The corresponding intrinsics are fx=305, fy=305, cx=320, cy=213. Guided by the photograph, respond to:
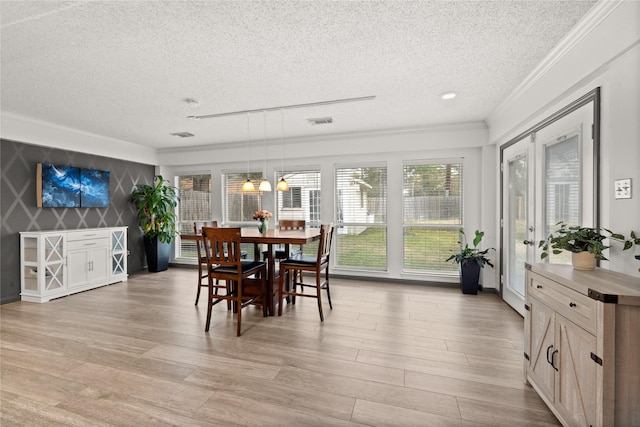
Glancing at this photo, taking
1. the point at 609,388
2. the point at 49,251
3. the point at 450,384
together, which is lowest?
the point at 450,384

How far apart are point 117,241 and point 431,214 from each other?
5294 mm

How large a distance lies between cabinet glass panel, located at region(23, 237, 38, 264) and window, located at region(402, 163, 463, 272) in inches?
211

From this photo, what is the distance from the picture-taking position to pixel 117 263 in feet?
17.0

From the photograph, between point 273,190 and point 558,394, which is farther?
point 273,190

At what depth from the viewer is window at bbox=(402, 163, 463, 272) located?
4.84 m

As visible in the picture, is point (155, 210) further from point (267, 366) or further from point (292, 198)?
point (267, 366)

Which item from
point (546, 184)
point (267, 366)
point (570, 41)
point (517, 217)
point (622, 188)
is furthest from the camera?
point (517, 217)

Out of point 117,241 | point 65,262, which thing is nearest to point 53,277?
point 65,262

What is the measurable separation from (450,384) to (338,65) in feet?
8.64

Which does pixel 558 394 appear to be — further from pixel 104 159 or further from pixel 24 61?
pixel 104 159

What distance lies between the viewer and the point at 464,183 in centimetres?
474

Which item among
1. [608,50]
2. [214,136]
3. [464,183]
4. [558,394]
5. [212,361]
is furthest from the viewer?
[214,136]

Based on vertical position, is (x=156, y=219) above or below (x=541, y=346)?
above

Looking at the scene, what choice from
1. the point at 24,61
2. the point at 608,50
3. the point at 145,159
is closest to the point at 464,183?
the point at 608,50
